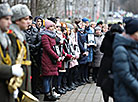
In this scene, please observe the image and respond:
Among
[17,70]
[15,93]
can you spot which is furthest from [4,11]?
[15,93]

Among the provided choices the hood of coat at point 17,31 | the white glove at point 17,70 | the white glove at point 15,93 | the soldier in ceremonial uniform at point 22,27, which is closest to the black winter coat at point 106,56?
the soldier in ceremonial uniform at point 22,27

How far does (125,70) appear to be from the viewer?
4.77 m

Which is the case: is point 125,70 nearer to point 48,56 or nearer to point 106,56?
point 106,56

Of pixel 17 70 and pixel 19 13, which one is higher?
pixel 19 13

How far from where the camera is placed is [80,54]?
11820mm

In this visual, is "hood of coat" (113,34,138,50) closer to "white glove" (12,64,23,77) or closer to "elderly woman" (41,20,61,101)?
"white glove" (12,64,23,77)

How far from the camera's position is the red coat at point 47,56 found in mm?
8617

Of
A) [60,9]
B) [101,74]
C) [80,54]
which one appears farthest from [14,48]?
[60,9]

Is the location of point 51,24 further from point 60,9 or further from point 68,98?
point 60,9

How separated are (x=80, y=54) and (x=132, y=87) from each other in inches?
279

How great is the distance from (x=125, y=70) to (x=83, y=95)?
5.36 metres

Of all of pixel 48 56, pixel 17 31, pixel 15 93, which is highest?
pixel 17 31

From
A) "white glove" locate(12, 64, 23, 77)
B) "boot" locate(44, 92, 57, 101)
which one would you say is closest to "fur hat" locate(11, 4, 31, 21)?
"white glove" locate(12, 64, 23, 77)

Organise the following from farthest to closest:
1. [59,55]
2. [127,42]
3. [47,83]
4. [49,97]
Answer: [59,55] → [49,97] → [47,83] → [127,42]
